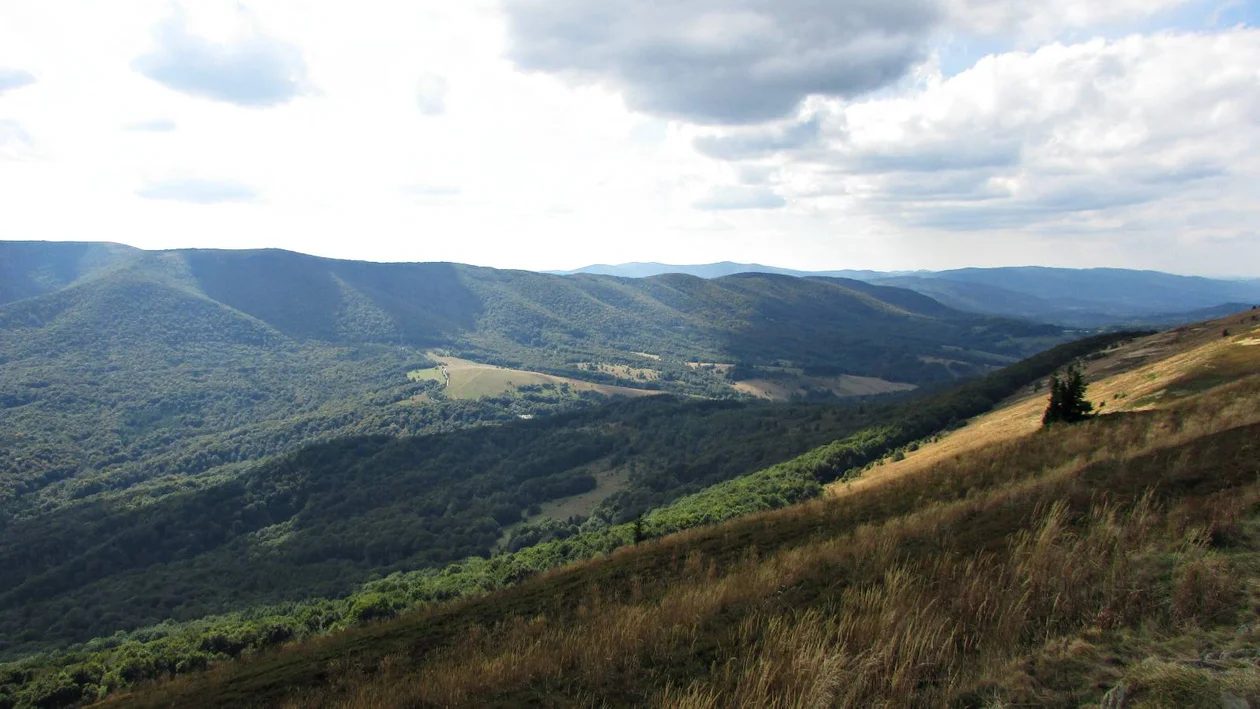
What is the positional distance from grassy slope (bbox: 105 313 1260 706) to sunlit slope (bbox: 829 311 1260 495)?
13.5 m

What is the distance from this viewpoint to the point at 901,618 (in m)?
5.94

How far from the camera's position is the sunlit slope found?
34.3 m

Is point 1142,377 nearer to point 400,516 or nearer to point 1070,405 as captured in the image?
point 1070,405

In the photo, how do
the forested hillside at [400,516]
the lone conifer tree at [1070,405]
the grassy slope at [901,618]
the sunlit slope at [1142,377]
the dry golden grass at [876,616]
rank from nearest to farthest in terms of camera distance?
the grassy slope at [901,618] < the dry golden grass at [876,616] < the lone conifer tree at [1070,405] < the sunlit slope at [1142,377] < the forested hillside at [400,516]

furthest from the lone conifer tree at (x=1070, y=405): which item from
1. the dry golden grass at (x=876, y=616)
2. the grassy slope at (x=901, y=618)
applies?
the dry golden grass at (x=876, y=616)

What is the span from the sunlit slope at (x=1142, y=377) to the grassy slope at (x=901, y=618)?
44.1 feet

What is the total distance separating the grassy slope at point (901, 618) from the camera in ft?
16.2

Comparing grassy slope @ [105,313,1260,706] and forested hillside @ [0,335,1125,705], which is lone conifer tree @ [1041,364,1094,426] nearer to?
grassy slope @ [105,313,1260,706]

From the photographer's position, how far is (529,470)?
143500 millimetres

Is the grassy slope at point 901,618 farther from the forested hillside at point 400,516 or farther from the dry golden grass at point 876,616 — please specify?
the forested hillside at point 400,516

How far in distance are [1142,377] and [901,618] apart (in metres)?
54.6

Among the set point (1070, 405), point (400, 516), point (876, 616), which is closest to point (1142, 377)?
point (1070, 405)

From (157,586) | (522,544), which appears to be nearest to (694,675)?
(522,544)

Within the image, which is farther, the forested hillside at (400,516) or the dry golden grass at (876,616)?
the forested hillside at (400,516)
